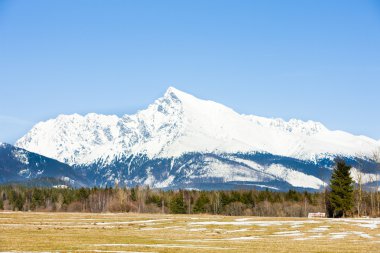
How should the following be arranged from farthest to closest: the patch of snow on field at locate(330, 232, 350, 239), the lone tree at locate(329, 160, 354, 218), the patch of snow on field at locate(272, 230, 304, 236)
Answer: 1. the lone tree at locate(329, 160, 354, 218)
2. the patch of snow on field at locate(272, 230, 304, 236)
3. the patch of snow on field at locate(330, 232, 350, 239)

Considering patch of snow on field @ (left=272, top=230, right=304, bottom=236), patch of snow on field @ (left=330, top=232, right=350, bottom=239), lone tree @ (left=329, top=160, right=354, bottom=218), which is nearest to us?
patch of snow on field @ (left=330, top=232, right=350, bottom=239)

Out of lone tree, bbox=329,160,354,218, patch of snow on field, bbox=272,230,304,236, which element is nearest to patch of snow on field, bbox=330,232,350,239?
patch of snow on field, bbox=272,230,304,236

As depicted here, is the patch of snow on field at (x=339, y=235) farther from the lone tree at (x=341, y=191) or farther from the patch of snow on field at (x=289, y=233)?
the lone tree at (x=341, y=191)

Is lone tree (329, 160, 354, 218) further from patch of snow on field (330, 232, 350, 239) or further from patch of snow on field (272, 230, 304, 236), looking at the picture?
patch of snow on field (330, 232, 350, 239)

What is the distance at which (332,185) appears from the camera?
417 ft

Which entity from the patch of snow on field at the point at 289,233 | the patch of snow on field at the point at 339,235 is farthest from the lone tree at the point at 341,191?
the patch of snow on field at the point at 339,235

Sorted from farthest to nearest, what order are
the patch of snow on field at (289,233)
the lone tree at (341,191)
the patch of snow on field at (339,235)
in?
1. the lone tree at (341,191)
2. the patch of snow on field at (289,233)
3. the patch of snow on field at (339,235)

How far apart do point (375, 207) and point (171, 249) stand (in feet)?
372

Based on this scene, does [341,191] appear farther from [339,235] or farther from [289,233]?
[339,235]

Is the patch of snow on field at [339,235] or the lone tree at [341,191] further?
the lone tree at [341,191]

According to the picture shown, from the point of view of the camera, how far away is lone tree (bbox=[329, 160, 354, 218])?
125188mm

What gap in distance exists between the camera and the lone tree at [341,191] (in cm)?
12519

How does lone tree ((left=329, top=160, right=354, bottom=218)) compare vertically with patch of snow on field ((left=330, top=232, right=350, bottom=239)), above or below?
above

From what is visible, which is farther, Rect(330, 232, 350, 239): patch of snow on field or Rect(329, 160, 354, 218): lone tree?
Rect(329, 160, 354, 218): lone tree
